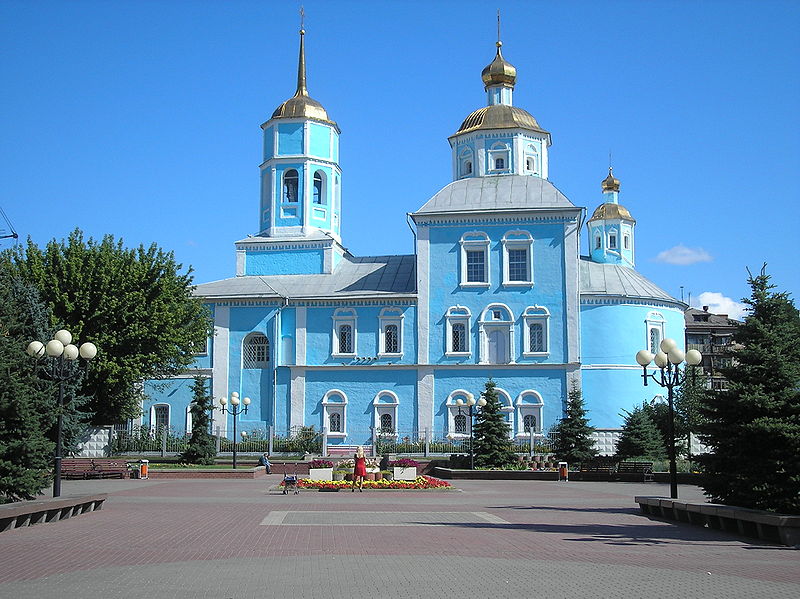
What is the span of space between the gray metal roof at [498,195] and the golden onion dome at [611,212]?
15.2 m

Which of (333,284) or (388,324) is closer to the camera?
(388,324)

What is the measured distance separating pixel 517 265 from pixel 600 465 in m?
16.7

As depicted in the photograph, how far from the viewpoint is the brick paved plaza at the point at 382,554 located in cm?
988

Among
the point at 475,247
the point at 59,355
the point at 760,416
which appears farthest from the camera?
the point at 475,247

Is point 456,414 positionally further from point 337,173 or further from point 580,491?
point 580,491

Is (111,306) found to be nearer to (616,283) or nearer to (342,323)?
(342,323)

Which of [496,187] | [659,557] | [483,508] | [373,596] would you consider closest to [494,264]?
[496,187]

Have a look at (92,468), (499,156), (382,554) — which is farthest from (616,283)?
(382,554)

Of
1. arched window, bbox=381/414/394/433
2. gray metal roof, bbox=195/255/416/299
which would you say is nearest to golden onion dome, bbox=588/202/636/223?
gray metal roof, bbox=195/255/416/299

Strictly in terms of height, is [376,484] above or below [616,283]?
below

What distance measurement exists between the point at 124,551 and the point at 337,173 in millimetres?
40986

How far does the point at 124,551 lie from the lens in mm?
12469

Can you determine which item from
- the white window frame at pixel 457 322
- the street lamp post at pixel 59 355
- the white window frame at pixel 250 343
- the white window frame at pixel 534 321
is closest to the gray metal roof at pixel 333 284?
the white window frame at pixel 250 343

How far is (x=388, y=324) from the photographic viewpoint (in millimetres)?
47812
